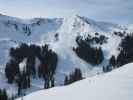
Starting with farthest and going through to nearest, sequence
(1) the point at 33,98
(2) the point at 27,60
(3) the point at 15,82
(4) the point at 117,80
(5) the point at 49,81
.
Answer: (2) the point at 27,60 → (5) the point at 49,81 → (3) the point at 15,82 → (1) the point at 33,98 → (4) the point at 117,80

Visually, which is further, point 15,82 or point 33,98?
point 15,82

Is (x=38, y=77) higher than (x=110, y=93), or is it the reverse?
(x=110, y=93)

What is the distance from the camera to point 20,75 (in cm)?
14850

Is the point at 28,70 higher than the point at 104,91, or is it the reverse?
the point at 104,91

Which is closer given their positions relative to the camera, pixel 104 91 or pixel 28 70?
pixel 104 91

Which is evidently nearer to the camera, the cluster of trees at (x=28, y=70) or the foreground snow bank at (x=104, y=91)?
the foreground snow bank at (x=104, y=91)

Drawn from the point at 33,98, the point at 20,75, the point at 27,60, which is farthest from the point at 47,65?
the point at 33,98

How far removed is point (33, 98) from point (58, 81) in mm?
140072

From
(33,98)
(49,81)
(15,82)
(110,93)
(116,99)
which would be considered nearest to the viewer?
(116,99)

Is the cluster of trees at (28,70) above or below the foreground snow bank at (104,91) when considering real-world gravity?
below

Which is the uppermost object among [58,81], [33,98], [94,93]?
[94,93]

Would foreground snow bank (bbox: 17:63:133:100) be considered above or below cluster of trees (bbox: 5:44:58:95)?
above

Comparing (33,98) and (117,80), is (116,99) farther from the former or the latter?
(33,98)

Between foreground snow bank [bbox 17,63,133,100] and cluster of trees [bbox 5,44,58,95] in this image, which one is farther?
cluster of trees [bbox 5,44,58,95]
